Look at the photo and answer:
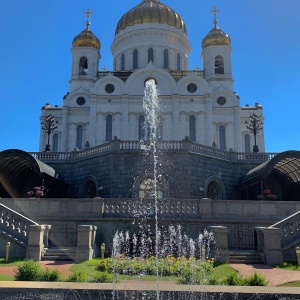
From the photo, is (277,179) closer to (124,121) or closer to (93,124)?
(124,121)

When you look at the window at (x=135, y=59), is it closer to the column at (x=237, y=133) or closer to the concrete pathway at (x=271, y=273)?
the column at (x=237, y=133)

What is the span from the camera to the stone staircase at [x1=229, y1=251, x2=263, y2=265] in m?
15.8

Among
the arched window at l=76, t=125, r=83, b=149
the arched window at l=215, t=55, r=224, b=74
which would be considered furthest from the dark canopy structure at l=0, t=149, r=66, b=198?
the arched window at l=215, t=55, r=224, b=74

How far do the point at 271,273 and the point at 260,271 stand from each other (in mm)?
429

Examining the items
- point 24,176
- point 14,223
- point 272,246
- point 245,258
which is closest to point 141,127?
point 24,176

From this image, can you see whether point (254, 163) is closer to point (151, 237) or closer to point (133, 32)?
point (151, 237)

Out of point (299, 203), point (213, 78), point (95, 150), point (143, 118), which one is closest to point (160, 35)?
point (213, 78)

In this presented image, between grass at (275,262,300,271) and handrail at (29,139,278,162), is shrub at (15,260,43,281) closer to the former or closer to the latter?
grass at (275,262,300,271)

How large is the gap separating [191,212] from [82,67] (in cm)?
3243

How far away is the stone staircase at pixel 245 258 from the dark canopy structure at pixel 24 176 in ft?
45.9

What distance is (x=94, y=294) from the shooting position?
8.16m

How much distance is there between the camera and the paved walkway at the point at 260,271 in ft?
39.8

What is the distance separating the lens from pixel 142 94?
42.1 m

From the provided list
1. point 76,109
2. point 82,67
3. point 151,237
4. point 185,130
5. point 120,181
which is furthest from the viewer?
point 82,67
